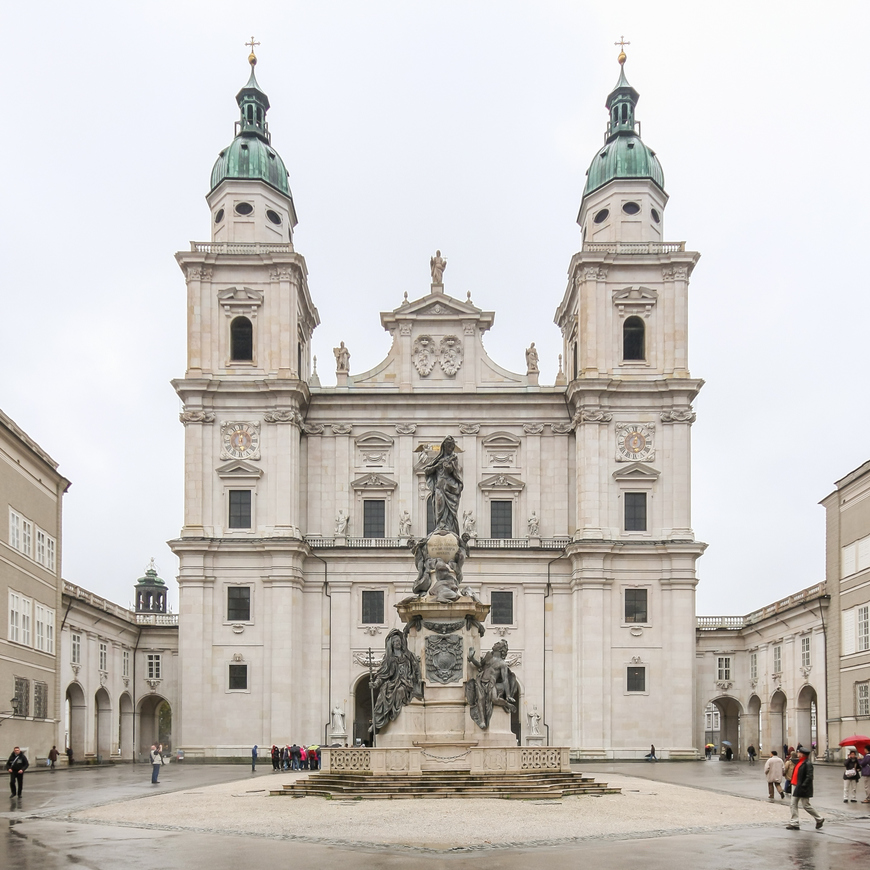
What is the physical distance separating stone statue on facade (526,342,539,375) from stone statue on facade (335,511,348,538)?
12.5m

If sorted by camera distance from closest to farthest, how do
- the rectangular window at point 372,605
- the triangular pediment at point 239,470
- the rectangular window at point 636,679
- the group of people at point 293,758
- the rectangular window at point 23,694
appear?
the rectangular window at point 23,694, the group of people at point 293,758, the rectangular window at point 636,679, the triangular pediment at point 239,470, the rectangular window at point 372,605

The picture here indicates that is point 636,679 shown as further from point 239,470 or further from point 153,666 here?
point 153,666

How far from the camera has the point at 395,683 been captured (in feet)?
106

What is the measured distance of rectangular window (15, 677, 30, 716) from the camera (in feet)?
167

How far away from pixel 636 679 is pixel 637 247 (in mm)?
22476

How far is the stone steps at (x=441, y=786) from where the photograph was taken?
94.6 ft

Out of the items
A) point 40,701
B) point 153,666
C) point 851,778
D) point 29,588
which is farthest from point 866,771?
point 153,666

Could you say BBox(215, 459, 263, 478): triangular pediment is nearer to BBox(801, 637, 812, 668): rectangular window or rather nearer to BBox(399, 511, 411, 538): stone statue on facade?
BBox(399, 511, 411, 538): stone statue on facade

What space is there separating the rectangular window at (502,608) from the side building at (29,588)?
70.2 ft

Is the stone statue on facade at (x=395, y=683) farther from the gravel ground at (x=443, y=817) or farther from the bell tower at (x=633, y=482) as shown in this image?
the bell tower at (x=633, y=482)

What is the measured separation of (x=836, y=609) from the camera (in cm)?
5841

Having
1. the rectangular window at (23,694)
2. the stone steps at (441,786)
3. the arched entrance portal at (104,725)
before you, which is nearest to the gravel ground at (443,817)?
the stone steps at (441,786)

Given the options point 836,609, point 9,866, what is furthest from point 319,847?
point 836,609

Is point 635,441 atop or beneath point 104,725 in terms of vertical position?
atop
